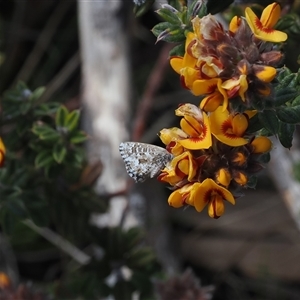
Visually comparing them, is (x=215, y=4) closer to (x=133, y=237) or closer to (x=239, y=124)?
(x=239, y=124)

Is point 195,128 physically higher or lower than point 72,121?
higher

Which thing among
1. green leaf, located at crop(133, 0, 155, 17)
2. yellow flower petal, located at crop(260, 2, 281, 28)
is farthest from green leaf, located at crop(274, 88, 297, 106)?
green leaf, located at crop(133, 0, 155, 17)

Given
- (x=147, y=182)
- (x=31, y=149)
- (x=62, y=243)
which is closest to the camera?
(x=31, y=149)

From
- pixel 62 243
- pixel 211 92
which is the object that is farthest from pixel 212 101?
pixel 62 243

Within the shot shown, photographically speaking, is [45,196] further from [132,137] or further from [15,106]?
[132,137]

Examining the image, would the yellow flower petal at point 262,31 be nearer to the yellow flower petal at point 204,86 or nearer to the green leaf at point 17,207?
the yellow flower petal at point 204,86

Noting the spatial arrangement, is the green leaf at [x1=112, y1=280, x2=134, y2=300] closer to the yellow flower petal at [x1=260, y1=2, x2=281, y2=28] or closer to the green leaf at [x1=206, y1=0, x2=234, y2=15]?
the green leaf at [x1=206, y1=0, x2=234, y2=15]
